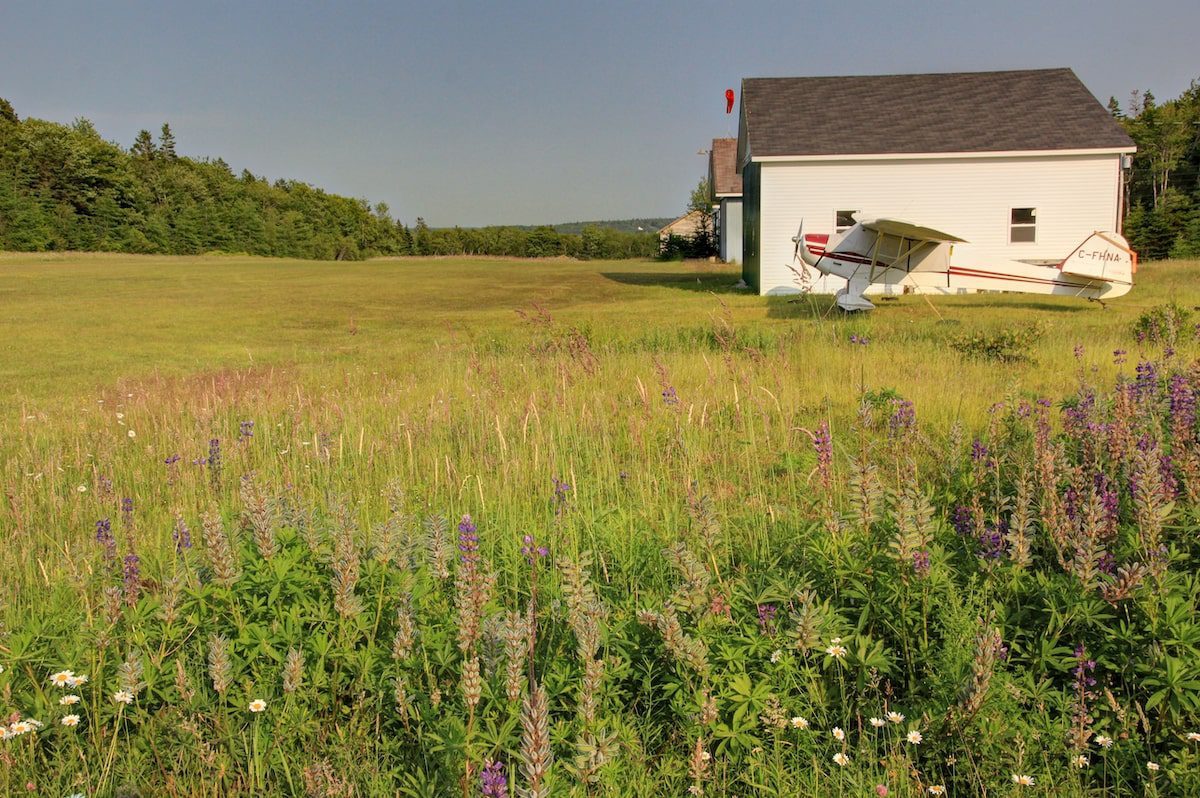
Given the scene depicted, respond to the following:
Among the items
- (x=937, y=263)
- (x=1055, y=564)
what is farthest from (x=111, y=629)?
(x=937, y=263)

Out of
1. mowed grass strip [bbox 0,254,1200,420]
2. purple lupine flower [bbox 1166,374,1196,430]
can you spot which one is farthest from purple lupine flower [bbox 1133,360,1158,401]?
mowed grass strip [bbox 0,254,1200,420]

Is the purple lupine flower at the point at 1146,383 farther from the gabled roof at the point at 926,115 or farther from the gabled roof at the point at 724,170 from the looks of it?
the gabled roof at the point at 724,170

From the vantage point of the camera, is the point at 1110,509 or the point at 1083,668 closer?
the point at 1083,668

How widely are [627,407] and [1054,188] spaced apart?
2223 cm

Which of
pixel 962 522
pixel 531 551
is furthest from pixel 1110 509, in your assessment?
pixel 531 551

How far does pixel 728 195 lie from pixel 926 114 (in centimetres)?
1830

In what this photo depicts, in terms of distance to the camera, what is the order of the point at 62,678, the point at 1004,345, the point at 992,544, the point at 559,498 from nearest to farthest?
the point at 62,678 < the point at 992,544 < the point at 559,498 < the point at 1004,345

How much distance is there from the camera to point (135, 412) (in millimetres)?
7719

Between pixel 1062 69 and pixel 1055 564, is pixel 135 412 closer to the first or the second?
pixel 1055 564

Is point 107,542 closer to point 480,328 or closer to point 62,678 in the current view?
point 62,678

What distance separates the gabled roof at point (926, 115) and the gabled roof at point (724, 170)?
51.2 feet

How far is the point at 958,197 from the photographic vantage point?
2423 centimetres

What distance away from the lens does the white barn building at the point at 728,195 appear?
144 feet

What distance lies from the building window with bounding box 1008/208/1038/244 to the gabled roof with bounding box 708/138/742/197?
20341mm
